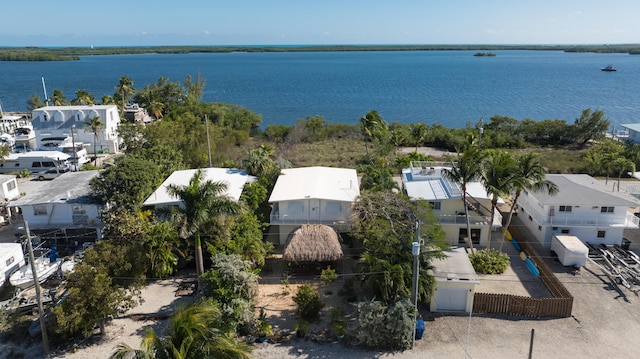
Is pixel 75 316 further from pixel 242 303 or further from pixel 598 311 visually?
pixel 598 311

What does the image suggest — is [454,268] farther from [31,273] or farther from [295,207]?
[31,273]

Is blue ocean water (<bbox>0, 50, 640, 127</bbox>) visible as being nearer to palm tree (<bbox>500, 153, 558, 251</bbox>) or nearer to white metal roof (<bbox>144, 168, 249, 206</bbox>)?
white metal roof (<bbox>144, 168, 249, 206</bbox>)

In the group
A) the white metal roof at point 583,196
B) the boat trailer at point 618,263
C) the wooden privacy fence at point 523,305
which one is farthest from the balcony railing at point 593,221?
the wooden privacy fence at point 523,305

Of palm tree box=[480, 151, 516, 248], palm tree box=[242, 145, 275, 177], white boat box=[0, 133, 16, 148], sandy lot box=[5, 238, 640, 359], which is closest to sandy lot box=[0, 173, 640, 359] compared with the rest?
sandy lot box=[5, 238, 640, 359]

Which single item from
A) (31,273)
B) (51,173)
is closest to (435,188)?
(31,273)

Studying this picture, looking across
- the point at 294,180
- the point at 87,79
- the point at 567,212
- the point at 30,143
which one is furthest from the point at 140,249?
the point at 87,79
